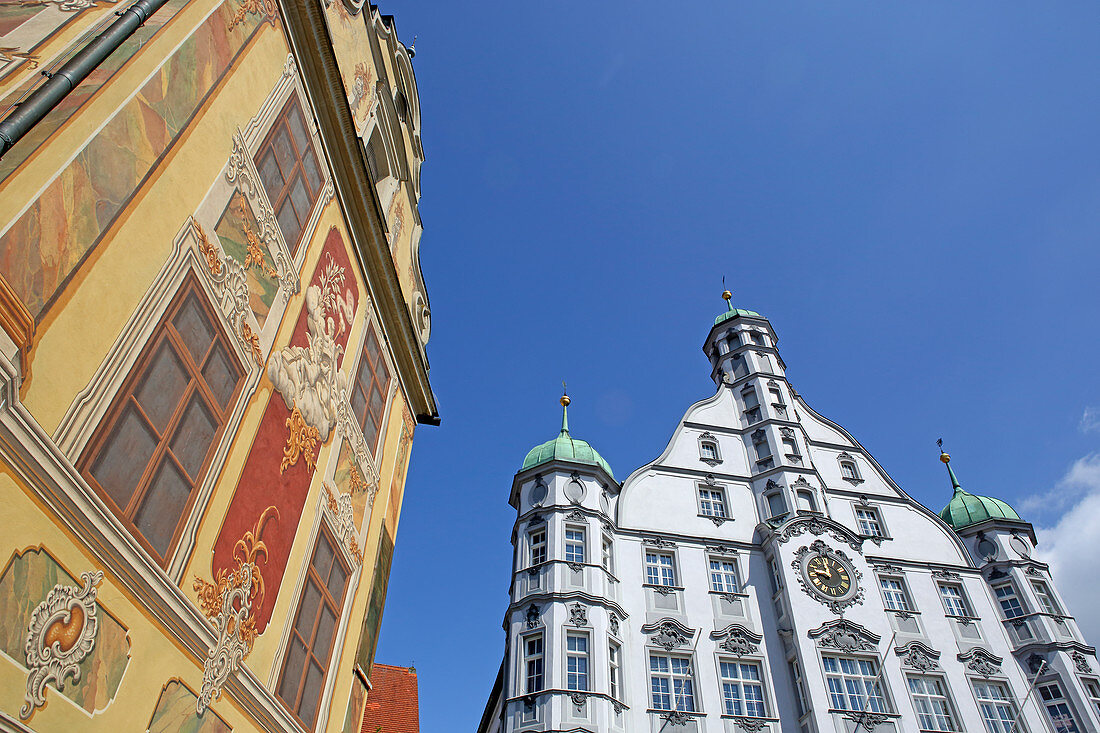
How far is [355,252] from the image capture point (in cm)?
992

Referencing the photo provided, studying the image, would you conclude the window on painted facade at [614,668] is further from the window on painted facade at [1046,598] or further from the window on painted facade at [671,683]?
the window on painted facade at [1046,598]

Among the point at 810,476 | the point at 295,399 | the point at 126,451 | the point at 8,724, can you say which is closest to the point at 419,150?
the point at 295,399

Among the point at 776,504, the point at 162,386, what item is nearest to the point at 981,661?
the point at 776,504

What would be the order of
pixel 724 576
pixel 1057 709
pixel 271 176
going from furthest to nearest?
1. pixel 724 576
2. pixel 1057 709
3. pixel 271 176

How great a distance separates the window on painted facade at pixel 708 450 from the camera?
25.7 metres

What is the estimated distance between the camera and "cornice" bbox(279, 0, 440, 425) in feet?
28.1

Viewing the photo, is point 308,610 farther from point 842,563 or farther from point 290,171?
point 842,563

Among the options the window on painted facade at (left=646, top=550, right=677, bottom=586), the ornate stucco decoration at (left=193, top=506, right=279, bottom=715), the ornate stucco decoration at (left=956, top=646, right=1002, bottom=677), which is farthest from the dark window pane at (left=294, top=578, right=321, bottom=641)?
the ornate stucco decoration at (left=956, top=646, right=1002, bottom=677)

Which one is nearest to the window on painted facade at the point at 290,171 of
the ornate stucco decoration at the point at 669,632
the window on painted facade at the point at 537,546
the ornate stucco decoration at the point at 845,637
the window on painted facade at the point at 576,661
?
the window on painted facade at the point at 576,661

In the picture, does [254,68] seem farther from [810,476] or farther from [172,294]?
[810,476]

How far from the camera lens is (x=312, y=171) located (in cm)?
856

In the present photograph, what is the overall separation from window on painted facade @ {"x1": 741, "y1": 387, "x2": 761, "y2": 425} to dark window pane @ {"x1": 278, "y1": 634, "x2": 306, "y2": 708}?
22.4m

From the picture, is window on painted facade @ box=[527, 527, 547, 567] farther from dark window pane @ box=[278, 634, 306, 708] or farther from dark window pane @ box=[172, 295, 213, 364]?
dark window pane @ box=[172, 295, 213, 364]

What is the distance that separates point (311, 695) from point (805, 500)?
1981 cm
